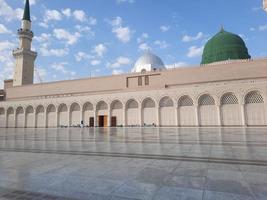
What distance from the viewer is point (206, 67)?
28.4 m

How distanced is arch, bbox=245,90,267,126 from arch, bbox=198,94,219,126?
3.34 metres

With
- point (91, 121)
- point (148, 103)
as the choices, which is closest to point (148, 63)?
point (148, 103)

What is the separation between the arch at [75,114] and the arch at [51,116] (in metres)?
3.16

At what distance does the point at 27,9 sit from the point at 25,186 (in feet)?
153

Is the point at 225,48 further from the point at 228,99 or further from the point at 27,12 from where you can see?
the point at 27,12

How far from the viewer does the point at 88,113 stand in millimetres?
31609

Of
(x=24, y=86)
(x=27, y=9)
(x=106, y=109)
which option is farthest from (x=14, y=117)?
(x=27, y=9)

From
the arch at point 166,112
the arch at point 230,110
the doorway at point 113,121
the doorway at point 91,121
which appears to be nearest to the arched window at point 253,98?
the arch at point 230,110

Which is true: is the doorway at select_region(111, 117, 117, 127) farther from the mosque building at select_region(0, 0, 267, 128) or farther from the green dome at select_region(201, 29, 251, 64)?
the green dome at select_region(201, 29, 251, 64)

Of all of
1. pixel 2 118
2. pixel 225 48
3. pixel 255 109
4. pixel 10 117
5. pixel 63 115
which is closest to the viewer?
pixel 255 109

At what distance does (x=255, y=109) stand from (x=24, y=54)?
39502 millimetres

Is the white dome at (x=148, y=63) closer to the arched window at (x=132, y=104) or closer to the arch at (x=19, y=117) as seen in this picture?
the arched window at (x=132, y=104)

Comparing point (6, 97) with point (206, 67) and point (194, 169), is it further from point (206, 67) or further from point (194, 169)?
point (194, 169)

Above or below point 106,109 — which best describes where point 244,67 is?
above
